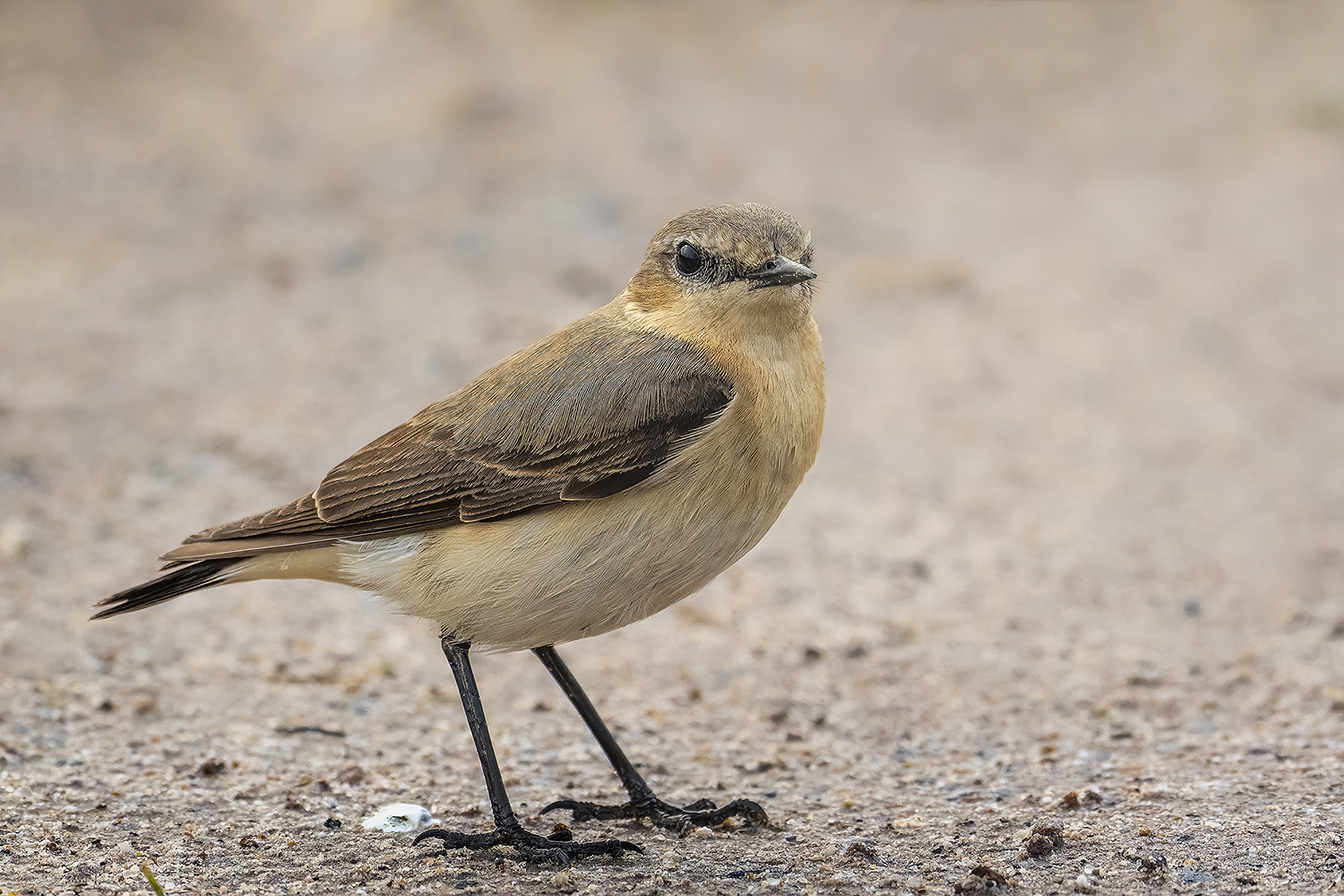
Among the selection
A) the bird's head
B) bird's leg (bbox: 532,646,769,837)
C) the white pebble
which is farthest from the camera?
bird's leg (bbox: 532,646,769,837)

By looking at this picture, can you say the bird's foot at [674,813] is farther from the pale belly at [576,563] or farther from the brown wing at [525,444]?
the brown wing at [525,444]

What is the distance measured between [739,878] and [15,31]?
12.9 meters

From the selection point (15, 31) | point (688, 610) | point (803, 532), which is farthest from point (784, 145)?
point (15, 31)

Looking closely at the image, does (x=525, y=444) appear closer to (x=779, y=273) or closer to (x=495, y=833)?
(x=779, y=273)

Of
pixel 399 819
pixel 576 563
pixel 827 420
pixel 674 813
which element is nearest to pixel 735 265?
pixel 576 563

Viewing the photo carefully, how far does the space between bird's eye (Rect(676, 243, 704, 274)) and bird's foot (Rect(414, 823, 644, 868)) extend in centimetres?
223

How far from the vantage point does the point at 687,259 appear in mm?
5168

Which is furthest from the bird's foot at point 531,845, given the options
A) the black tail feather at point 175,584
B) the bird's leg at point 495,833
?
the black tail feather at point 175,584

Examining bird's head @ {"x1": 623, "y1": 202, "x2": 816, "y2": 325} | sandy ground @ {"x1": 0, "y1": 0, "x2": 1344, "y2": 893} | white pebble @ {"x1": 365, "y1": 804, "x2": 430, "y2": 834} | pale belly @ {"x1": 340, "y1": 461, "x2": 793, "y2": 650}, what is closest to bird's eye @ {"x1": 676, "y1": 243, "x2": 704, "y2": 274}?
bird's head @ {"x1": 623, "y1": 202, "x2": 816, "y2": 325}

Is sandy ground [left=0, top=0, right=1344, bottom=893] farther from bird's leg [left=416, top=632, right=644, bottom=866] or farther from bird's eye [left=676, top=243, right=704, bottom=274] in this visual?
bird's eye [left=676, top=243, right=704, bottom=274]

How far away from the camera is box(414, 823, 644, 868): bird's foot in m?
4.91

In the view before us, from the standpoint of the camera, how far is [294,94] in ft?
44.3

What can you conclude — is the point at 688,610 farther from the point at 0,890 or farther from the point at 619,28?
the point at 619,28

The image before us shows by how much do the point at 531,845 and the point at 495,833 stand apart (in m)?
0.15
